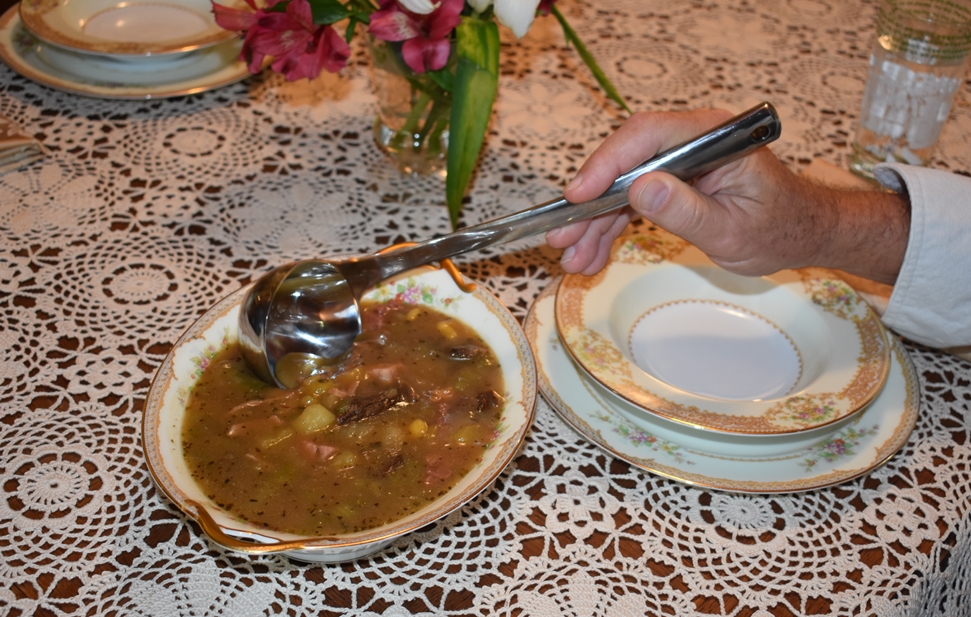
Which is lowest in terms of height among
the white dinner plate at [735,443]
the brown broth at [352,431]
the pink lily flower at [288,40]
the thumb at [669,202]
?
the white dinner plate at [735,443]

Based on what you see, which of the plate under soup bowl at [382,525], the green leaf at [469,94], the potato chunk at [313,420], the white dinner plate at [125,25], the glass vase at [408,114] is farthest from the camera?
the white dinner plate at [125,25]

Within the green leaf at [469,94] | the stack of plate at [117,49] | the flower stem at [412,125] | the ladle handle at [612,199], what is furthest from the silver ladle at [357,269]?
the stack of plate at [117,49]

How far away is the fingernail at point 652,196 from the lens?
103cm

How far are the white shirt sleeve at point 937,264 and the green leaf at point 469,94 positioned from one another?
0.62m

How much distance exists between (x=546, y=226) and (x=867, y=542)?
560 mm

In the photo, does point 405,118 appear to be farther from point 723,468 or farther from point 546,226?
point 723,468

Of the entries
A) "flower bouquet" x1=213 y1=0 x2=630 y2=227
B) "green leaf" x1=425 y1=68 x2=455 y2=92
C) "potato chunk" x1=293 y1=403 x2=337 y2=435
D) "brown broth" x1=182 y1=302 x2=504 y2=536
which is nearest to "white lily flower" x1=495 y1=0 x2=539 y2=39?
"flower bouquet" x1=213 y1=0 x2=630 y2=227

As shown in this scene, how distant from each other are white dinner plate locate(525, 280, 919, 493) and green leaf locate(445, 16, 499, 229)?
12.6 inches

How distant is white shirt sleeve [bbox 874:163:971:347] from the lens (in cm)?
114

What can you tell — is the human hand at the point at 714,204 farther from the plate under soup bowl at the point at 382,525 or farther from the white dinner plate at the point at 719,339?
the plate under soup bowl at the point at 382,525

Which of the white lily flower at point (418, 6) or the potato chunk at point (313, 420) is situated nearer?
the potato chunk at point (313, 420)

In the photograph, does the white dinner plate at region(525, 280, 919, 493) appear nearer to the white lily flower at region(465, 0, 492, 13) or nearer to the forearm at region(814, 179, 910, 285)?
the forearm at region(814, 179, 910, 285)

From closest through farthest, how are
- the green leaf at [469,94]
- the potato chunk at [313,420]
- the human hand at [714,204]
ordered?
the potato chunk at [313,420] → the human hand at [714,204] → the green leaf at [469,94]

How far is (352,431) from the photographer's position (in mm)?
967
